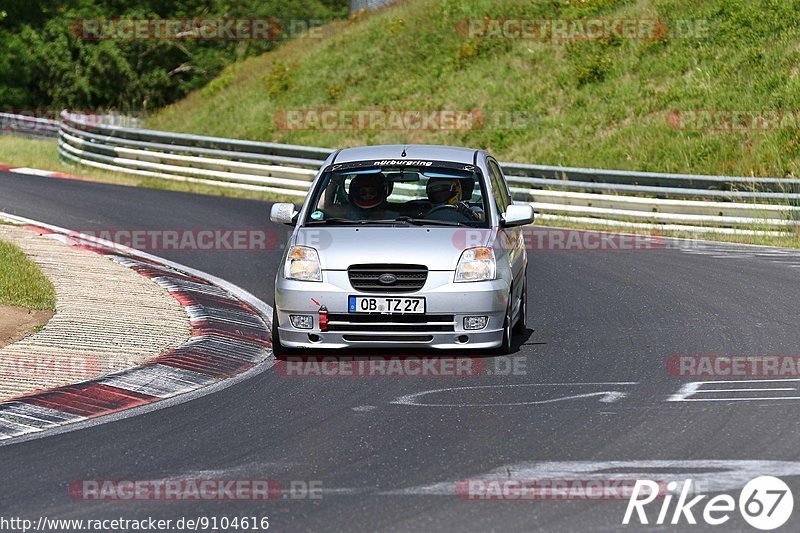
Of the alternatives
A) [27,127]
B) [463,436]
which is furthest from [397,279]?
[27,127]

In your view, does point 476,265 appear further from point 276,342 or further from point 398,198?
point 276,342

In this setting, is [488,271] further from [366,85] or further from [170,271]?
[366,85]

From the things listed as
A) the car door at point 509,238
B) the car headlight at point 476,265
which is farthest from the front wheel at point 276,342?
the car door at point 509,238

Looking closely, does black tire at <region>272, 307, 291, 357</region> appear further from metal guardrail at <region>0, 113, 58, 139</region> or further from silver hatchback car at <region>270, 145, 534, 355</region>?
metal guardrail at <region>0, 113, 58, 139</region>

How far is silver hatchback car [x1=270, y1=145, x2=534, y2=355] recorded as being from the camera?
968 cm

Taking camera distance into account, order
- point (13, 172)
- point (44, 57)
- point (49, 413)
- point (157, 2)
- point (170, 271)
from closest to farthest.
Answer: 1. point (49, 413)
2. point (170, 271)
3. point (13, 172)
4. point (44, 57)
5. point (157, 2)

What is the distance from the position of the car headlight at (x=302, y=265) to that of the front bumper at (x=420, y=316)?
8cm

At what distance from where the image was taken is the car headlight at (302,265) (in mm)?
9859

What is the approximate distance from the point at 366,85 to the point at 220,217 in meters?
18.8

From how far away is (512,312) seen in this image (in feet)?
34.0

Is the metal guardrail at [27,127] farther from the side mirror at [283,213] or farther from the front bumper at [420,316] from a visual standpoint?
the front bumper at [420,316]

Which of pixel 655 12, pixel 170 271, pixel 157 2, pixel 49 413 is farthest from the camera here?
pixel 157 2

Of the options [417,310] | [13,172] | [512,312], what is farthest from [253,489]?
[13,172]

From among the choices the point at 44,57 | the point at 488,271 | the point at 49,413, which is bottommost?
the point at 49,413
